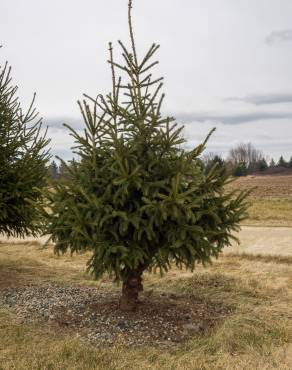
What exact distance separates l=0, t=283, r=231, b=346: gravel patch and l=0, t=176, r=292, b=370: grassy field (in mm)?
46

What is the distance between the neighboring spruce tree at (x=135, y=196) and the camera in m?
5.59

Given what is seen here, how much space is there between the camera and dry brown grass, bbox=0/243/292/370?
15.9 ft

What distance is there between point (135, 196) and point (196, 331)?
1.98 meters

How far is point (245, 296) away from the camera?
25.1 ft

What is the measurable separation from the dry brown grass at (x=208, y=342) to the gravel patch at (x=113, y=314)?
0.22 m

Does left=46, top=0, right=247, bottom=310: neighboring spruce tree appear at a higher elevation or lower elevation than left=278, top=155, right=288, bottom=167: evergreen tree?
lower

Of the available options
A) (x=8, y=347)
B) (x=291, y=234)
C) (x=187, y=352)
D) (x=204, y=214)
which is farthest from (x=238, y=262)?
(x=8, y=347)

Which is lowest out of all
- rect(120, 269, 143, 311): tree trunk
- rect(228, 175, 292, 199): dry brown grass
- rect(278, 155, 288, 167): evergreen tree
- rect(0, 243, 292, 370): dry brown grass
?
rect(0, 243, 292, 370): dry brown grass

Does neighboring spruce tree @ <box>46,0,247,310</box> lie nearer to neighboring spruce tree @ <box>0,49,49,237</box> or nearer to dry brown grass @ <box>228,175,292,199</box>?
neighboring spruce tree @ <box>0,49,49,237</box>

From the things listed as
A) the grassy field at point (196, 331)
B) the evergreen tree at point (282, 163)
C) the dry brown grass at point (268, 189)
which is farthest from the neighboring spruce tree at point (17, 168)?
the evergreen tree at point (282, 163)

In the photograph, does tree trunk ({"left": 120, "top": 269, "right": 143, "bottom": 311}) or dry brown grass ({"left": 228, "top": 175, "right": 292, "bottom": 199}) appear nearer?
tree trunk ({"left": 120, "top": 269, "right": 143, "bottom": 311})

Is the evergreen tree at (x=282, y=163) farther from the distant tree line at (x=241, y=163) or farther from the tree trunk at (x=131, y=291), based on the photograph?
the tree trunk at (x=131, y=291)

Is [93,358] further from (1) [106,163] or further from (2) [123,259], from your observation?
(1) [106,163]

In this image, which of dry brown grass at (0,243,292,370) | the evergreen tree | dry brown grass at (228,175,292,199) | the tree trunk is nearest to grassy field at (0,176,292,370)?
dry brown grass at (0,243,292,370)
